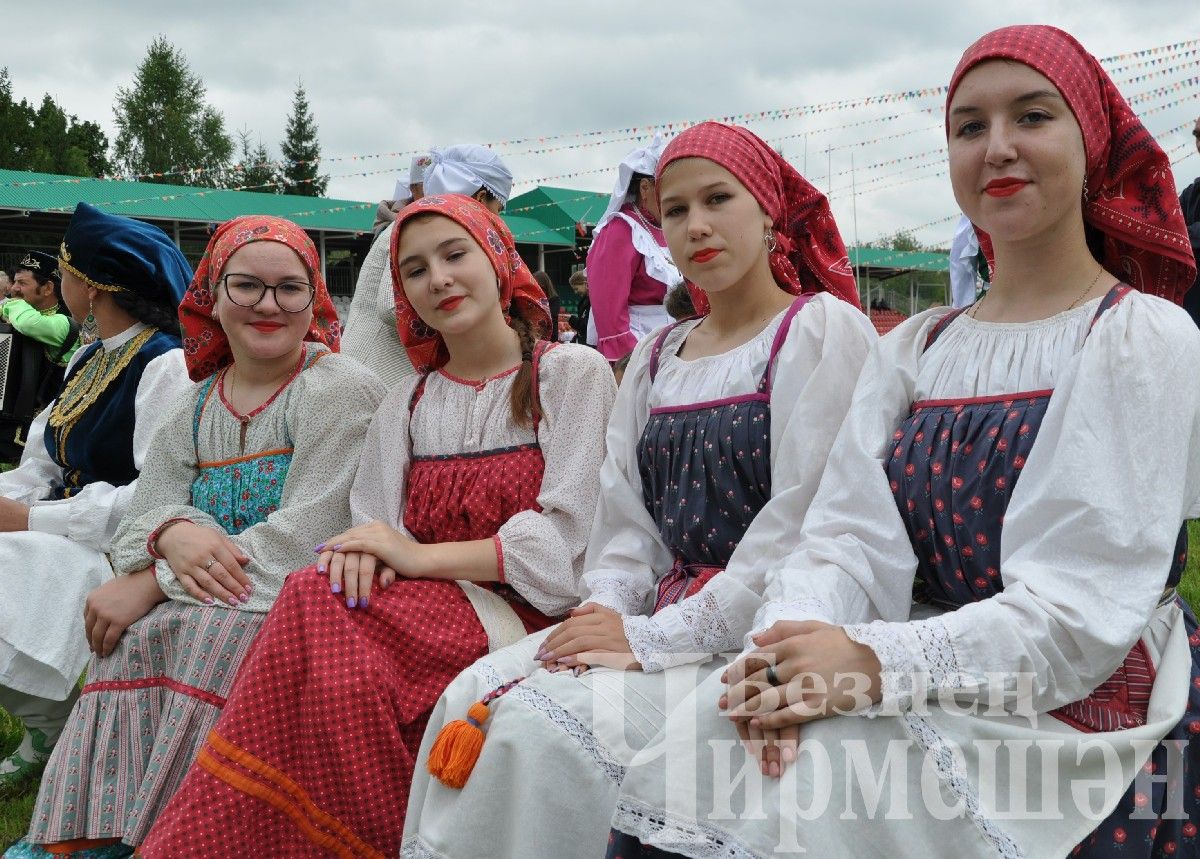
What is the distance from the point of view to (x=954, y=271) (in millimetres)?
6680

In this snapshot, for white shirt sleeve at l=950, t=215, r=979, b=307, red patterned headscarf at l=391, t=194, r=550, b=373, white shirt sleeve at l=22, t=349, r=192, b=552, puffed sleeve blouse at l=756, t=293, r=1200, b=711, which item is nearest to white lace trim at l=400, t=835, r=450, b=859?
puffed sleeve blouse at l=756, t=293, r=1200, b=711

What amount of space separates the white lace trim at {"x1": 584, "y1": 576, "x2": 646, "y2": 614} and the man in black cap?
4911 millimetres

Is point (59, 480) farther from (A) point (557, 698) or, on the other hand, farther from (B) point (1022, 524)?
(B) point (1022, 524)

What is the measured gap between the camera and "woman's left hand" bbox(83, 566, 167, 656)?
9.49 ft

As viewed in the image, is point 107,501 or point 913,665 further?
point 107,501

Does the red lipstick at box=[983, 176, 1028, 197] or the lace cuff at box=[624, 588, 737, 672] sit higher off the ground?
the red lipstick at box=[983, 176, 1028, 197]

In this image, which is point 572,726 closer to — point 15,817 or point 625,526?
point 625,526

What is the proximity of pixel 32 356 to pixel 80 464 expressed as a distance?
398 cm

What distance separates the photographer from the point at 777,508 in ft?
7.14

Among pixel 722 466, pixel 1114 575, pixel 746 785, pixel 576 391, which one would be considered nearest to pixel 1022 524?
pixel 1114 575

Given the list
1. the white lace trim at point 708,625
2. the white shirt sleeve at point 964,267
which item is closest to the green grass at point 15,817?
the white lace trim at point 708,625

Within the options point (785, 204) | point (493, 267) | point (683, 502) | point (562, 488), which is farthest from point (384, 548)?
point (785, 204)

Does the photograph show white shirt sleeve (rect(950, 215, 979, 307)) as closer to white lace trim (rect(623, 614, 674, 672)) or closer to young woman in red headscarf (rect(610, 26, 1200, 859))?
young woman in red headscarf (rect(610, 26, 1200, 859))

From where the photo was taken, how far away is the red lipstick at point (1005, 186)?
1871mm
